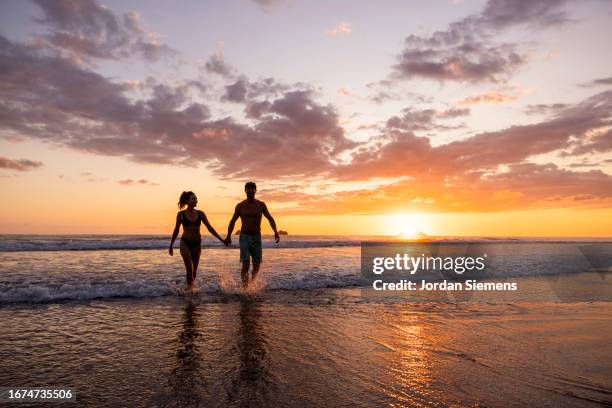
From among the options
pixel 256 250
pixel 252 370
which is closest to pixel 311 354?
pixel 252 370

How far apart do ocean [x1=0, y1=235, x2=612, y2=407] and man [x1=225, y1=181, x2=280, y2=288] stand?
2.52 ft

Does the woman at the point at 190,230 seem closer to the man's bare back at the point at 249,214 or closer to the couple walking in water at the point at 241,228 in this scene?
the couple walking in water at the point at 241,228

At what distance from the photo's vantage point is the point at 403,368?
3973 millimetres

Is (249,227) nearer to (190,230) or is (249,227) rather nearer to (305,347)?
(190,230)

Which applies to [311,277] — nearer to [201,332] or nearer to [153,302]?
[153,302]

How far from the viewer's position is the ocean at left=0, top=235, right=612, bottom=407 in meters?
3.34

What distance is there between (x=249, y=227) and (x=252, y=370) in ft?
19.6

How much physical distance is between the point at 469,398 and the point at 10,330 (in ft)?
21.1

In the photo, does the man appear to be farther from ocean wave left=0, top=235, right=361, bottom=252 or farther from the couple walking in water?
ocean wave left=0, top=235, right=361, bottom=252

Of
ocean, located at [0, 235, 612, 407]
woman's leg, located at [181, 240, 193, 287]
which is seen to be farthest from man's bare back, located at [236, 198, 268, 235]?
ocean, located at [0, 235, 612, 407]

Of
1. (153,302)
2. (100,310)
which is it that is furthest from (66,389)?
(153,302)

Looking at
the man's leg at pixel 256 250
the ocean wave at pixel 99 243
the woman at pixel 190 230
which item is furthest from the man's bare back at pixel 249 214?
the ocean wave at pixel 99 243

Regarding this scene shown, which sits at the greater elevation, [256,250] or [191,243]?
[191,243]

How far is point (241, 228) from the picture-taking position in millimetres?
9656
